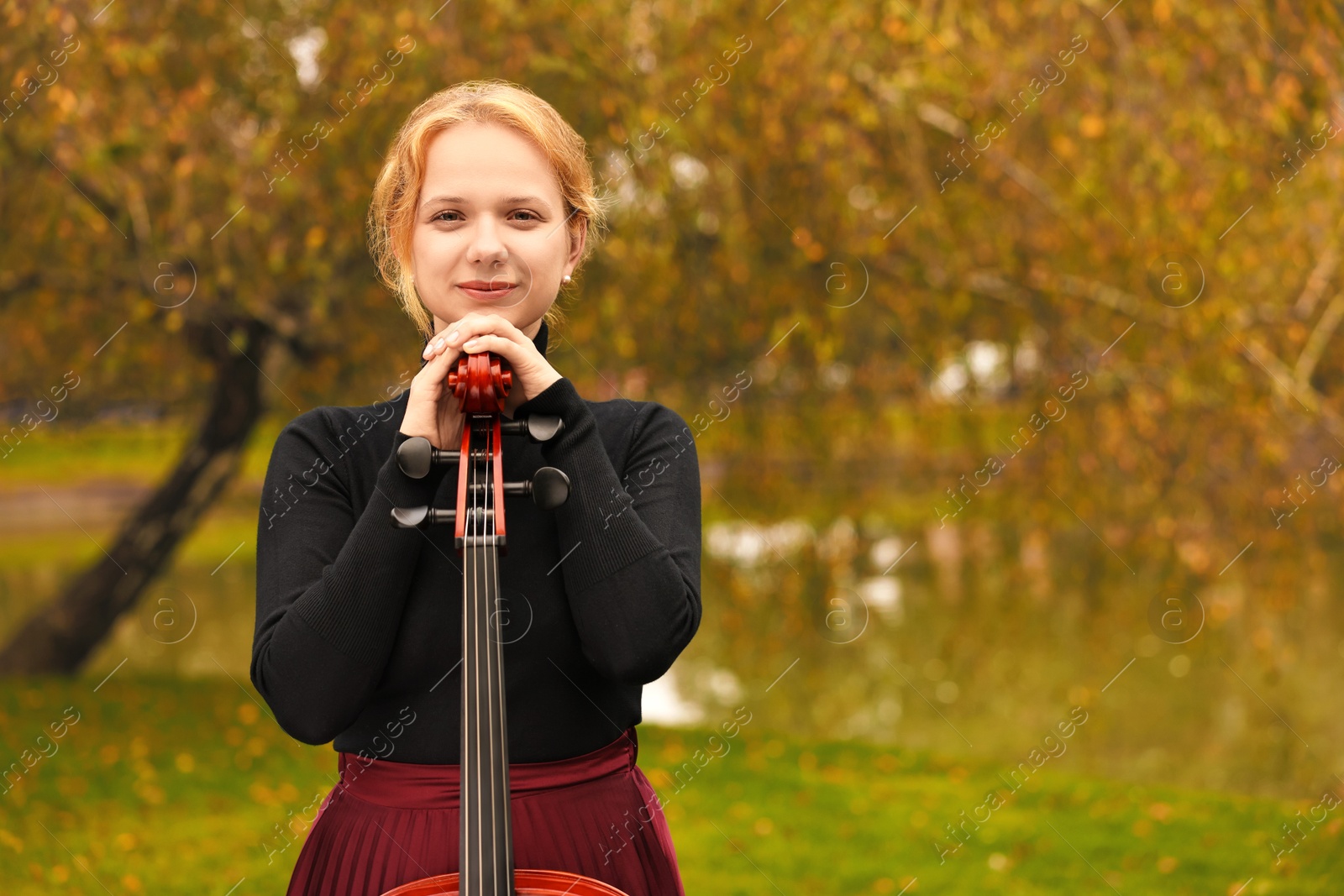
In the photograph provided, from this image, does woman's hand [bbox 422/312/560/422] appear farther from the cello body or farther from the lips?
the cello body

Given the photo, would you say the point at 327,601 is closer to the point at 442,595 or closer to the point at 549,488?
the point at 442,595

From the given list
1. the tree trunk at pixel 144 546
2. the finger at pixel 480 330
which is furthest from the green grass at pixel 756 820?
the finger at pixel 480 330

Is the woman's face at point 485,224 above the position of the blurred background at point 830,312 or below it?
below

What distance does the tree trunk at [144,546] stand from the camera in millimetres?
6656

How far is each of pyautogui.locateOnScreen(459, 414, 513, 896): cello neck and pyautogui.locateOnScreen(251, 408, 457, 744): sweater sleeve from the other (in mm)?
86

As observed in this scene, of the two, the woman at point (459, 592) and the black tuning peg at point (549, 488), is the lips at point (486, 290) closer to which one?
the woman at point (459, 592)

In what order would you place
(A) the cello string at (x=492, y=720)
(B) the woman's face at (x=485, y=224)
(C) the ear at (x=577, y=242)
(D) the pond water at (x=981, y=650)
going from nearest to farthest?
1. (A) the cello string at (x=492, y=720)
2. (B) the woman's face at (x=485, y=224)
3. (C) the ear at (x=577, y=242)
4. (D) the pond water at (x=981, y=650)

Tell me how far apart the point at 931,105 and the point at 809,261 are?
0.73 meters

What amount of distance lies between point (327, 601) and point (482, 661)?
0.17m

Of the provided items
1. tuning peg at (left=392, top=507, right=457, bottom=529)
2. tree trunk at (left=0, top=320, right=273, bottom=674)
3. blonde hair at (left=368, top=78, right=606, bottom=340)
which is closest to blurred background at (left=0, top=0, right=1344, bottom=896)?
tree trunk at (left=0, top=320, right=273, bottom=674)

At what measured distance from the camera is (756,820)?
5.12m

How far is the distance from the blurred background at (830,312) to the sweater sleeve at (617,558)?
6.51 ft

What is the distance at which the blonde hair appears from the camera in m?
1.32

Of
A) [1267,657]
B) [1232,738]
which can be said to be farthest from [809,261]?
[1232,738]
